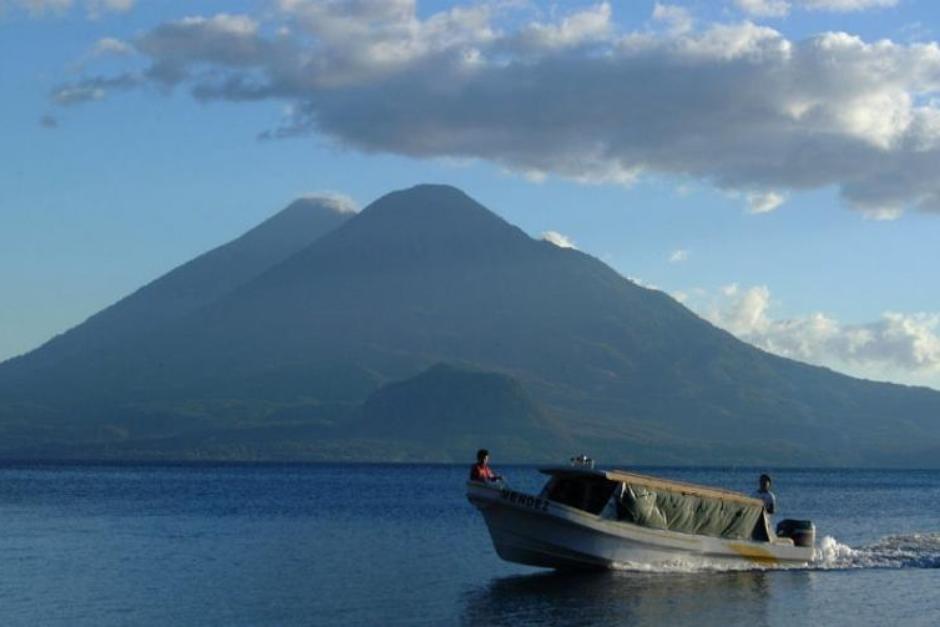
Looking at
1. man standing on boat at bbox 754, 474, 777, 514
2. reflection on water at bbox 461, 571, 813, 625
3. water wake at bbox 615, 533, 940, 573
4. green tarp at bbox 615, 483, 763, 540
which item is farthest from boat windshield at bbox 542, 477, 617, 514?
man standing on boat at bbox 754, 474, 777, 514

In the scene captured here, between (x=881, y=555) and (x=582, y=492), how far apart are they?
15856mm

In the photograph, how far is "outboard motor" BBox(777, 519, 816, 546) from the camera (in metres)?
55.7

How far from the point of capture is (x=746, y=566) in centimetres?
5331

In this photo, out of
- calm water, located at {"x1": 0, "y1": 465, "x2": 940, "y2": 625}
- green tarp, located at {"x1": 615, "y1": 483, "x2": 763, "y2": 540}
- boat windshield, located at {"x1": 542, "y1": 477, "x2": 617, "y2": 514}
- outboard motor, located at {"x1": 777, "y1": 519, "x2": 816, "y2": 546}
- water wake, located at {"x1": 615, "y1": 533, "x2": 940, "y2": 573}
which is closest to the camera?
calm water, located at {"x1": 0, "y1": 465, "x2": 940, "y2": 625}

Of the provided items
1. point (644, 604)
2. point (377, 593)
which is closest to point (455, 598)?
point (377, 593)

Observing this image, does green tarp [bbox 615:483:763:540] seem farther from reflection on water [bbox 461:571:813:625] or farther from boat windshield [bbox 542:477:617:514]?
reflection on water [bbox 461:571:813:625]

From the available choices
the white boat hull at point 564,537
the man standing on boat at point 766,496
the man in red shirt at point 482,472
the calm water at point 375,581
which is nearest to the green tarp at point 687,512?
the white boat hull at point 564,537

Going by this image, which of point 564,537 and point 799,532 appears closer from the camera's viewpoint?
point 564,537

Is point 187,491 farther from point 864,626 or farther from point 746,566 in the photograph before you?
Result: point 864,626

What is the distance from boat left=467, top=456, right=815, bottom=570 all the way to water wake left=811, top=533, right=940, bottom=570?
6329mm

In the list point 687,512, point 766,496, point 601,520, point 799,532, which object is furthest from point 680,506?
point 799,532

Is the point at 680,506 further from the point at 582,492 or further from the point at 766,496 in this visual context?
the point at 766,496

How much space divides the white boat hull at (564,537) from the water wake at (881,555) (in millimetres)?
7917

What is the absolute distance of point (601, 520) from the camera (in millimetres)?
48312
